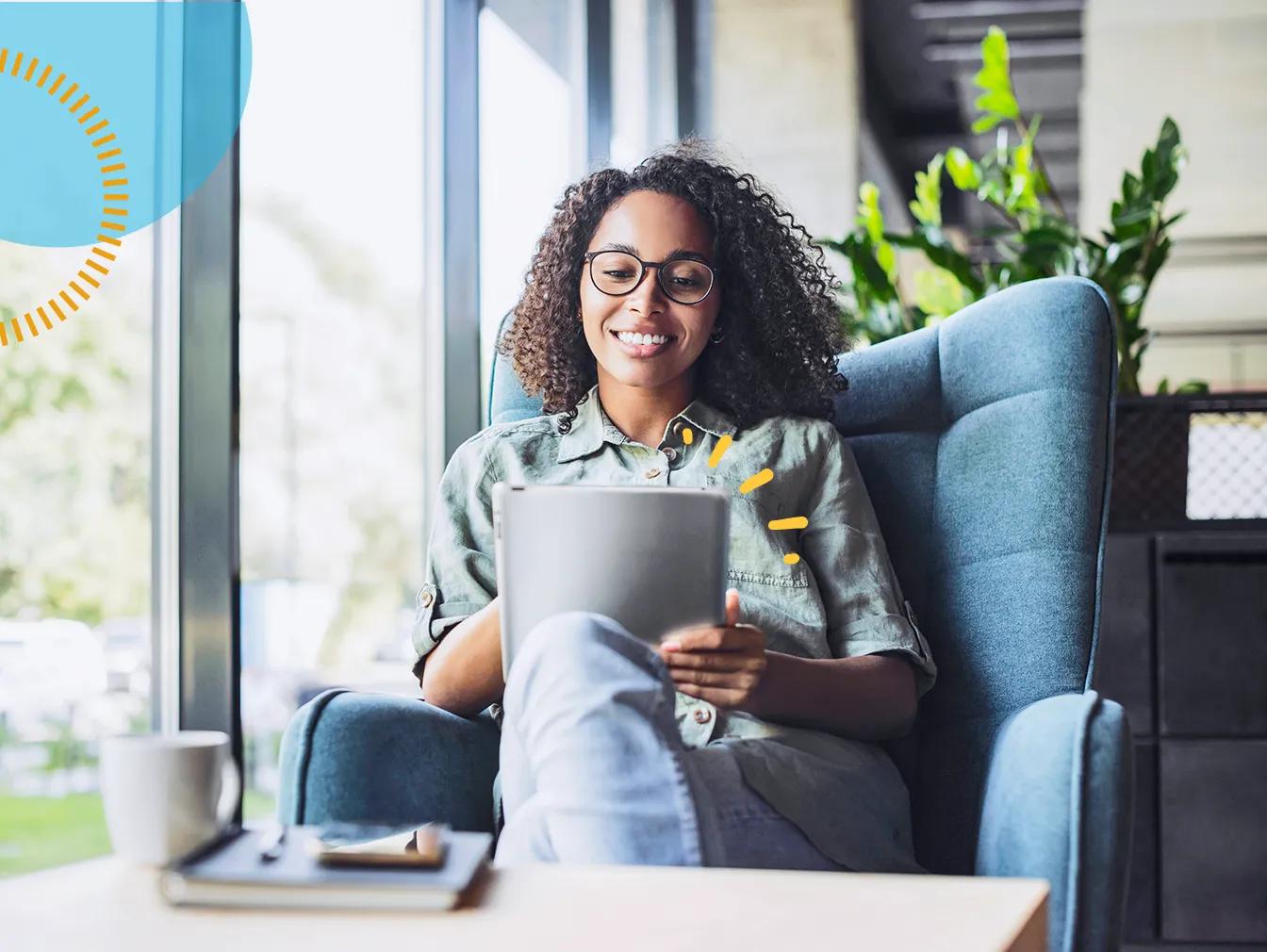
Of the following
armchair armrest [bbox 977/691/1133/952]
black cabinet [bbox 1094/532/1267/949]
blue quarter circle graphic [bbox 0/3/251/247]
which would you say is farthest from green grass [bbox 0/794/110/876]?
black cabinet [bbox 1094/532/1267/949]

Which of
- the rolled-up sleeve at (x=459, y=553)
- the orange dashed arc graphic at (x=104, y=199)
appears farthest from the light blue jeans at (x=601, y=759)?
the orange dashed arc graphic at (x=104, y=199)

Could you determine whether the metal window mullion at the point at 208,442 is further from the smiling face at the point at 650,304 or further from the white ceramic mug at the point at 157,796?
the white ceramic mug at the point at 157,796

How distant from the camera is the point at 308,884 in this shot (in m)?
0.76

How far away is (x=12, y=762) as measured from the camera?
150cm

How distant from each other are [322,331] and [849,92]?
2.59 m

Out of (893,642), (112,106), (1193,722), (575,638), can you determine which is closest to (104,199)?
(112,106)

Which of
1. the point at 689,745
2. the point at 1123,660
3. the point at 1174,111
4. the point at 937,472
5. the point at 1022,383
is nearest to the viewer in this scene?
the point at 689,745

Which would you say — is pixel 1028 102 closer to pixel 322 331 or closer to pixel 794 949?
pixel 322 331

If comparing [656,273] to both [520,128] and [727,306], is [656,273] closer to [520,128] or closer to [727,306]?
[727,306]

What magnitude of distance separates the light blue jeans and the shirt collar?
449 mm

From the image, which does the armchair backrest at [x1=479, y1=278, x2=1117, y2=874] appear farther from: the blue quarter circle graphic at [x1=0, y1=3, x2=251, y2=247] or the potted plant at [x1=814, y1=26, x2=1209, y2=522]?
the blue quarter circle graphic at [x1=0, y1=3, x2=251, y2=247]

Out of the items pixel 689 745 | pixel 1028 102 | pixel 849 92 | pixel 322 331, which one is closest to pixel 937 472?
pixel 689 745

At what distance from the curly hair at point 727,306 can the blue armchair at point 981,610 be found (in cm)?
12

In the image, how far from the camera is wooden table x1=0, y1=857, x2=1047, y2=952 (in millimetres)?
692
